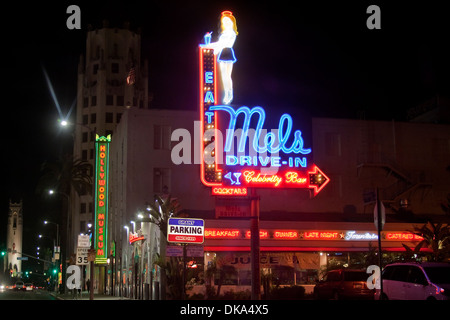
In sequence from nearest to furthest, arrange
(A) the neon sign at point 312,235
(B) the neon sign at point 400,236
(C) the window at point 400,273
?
(C) the window at point 400,273, (A) the neon sign at point 312,235, (B) the neon sign at point 400,236

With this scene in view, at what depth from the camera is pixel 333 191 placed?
154ft

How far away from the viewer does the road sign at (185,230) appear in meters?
22.4

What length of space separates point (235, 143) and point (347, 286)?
336 inches

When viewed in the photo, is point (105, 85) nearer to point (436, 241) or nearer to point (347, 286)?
point (436, 241)

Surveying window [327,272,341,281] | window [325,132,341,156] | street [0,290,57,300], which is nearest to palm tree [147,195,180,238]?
window [327,272,341,281]

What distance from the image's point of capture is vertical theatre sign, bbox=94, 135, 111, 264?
5091 cm

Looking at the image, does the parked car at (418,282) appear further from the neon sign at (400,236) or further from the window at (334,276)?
the neon sign at (400,236)

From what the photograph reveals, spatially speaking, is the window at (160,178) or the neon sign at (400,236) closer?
the neon sign at (400,236)

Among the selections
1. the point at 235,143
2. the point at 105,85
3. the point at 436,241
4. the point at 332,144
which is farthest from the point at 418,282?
the point at 105,85

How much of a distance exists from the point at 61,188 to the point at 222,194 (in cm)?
3250

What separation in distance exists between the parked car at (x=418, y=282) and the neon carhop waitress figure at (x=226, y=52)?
39.2 ft

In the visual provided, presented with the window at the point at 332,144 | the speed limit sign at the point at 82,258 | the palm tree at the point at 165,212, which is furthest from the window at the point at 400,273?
the window at the point at 332,144
